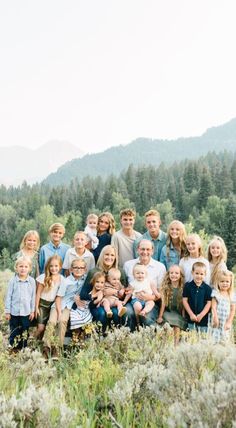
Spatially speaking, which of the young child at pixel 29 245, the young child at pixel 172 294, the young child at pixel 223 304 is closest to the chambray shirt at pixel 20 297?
the young child at pixel 29 245

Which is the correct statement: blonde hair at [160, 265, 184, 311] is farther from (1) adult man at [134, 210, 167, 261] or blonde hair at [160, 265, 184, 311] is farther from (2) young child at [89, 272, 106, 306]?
(2) young child at [89, 272, 106, 306]

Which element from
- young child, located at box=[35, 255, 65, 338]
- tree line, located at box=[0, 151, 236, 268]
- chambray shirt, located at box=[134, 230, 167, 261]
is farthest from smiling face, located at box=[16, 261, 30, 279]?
tree line, located at box=[0, 151, 236, 268]

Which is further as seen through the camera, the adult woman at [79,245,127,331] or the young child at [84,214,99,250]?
the young child at [84,214,99,250]

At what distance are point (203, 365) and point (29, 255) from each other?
4.39m

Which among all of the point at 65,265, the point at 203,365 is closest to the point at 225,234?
the point at 65,265

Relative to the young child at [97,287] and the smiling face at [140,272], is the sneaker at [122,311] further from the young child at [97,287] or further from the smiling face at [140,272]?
the smiling face at [140,272]

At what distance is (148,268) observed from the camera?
22.7ft

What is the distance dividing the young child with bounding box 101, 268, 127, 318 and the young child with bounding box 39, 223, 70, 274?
1.23 m

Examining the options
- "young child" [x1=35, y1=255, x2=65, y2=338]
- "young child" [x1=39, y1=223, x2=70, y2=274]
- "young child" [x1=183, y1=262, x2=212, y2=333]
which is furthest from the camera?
"young child" [x1=39, y1=223, x2=70, y2=274]

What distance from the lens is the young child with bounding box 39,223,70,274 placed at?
7.65 metres

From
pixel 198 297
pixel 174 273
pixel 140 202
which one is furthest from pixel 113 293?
pixel 140 202

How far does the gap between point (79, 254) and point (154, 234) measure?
4.03 feet

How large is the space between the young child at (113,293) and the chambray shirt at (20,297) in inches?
42.8

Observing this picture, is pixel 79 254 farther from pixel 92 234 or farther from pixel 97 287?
pixel 92 234
